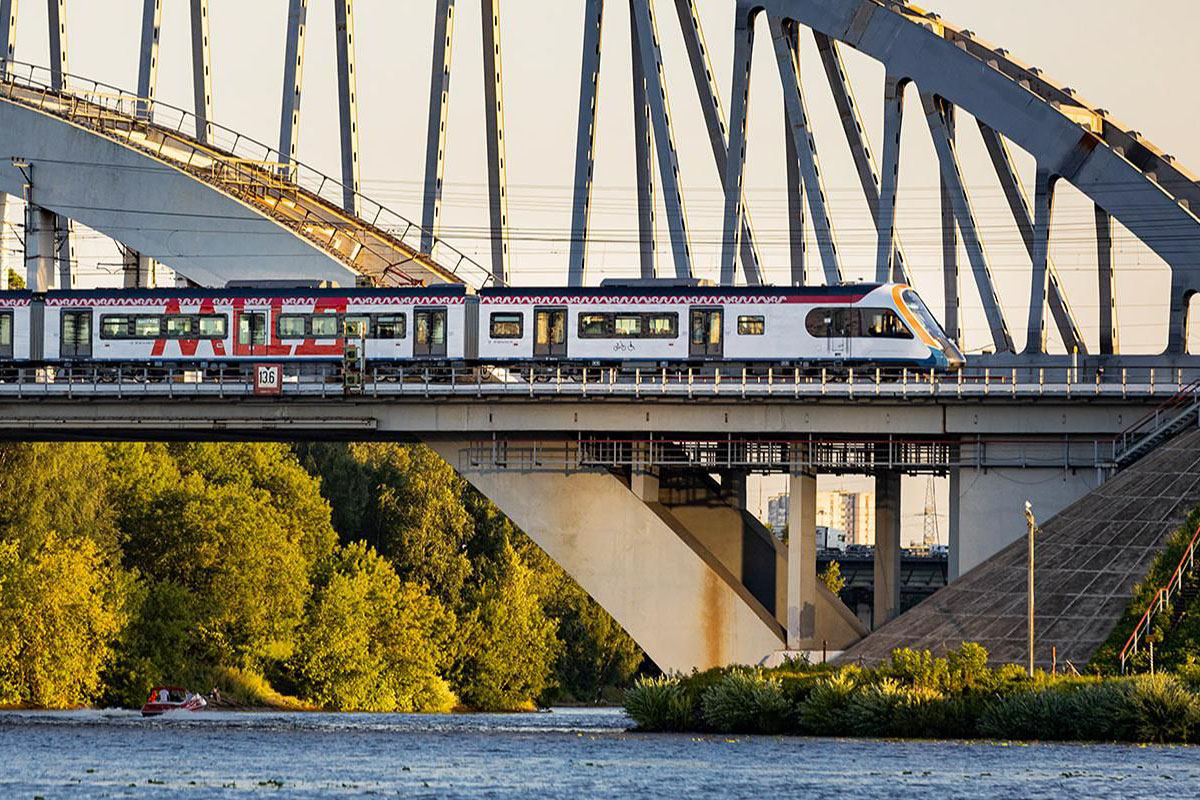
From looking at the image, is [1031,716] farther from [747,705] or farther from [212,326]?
[212,326]

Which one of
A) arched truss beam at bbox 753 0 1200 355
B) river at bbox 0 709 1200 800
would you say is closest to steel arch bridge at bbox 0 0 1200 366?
arched truss beam at bbox 753 0 1200 355

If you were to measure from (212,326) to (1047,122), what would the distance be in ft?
100

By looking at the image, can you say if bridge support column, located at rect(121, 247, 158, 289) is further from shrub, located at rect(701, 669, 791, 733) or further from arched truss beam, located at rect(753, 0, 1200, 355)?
shrub, located at rect(701, 669, 791, 733)

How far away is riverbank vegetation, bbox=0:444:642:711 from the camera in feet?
313

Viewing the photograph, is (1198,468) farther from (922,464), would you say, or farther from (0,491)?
(0,491)

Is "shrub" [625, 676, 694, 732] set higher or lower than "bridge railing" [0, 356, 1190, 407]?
lower

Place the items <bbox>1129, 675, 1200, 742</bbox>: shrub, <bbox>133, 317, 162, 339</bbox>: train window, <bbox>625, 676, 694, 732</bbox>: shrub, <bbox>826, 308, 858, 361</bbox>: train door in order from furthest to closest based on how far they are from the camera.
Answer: <bbox>133, 317, 162, 339</bbox>: train window
<bbox>826, 308, 858, 361</bbox>: train door
<bbox>625, 676, 694, 732</bbox>: shrub
<bbox>1129, 675, 1200, 742</bbox>: shrub

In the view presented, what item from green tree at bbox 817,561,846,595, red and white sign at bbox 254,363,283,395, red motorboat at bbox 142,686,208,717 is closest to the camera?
red and white sign at bbox 254,363,283,395

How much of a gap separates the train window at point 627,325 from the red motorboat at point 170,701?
24557mm

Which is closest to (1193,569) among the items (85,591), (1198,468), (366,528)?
(1198,468)

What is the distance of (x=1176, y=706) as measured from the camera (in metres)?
61.6

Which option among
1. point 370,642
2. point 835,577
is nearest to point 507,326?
point 370,642

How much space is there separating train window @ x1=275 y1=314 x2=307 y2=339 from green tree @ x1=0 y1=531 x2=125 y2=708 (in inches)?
629

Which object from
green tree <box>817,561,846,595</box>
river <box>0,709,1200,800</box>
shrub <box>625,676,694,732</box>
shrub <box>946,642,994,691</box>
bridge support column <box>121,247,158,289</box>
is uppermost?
bridge support column <box>121,247,158,289</box>
